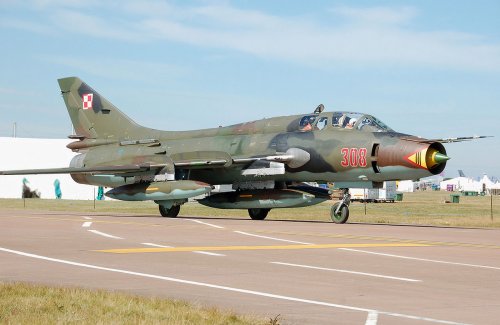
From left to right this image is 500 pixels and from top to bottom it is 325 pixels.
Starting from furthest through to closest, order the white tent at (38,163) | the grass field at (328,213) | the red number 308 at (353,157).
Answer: the white tent at (38,163), the grass field at (328,213), the red number 308 at (353,157)

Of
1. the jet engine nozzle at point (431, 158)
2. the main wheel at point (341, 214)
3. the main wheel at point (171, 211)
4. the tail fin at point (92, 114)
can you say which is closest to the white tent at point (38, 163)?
the tail fin at point (92, 114)

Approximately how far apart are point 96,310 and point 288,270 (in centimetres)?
472

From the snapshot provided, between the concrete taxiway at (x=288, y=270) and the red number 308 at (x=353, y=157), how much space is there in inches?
236

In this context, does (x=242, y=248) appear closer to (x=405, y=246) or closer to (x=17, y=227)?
(x=405, y=246)

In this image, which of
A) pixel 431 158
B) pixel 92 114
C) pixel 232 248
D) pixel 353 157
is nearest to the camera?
pixel 232 248

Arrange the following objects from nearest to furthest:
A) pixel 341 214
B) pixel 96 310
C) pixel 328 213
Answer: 1. pixel 96 310
2. pixel 341 214
3. pixel 328 213

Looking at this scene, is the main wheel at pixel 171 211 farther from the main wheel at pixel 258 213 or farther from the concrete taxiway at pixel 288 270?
the concrete taxiway at pixel 288 270

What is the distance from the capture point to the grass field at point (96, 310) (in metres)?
8.08

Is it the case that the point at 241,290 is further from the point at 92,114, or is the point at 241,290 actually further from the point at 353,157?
the point at 92,114

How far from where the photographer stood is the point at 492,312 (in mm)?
8906

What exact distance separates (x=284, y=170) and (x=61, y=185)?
158 feet

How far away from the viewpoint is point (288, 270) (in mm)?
12805

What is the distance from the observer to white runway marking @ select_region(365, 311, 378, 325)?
8.16 metres

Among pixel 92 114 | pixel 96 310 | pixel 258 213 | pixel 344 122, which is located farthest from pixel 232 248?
pixel 92 114
